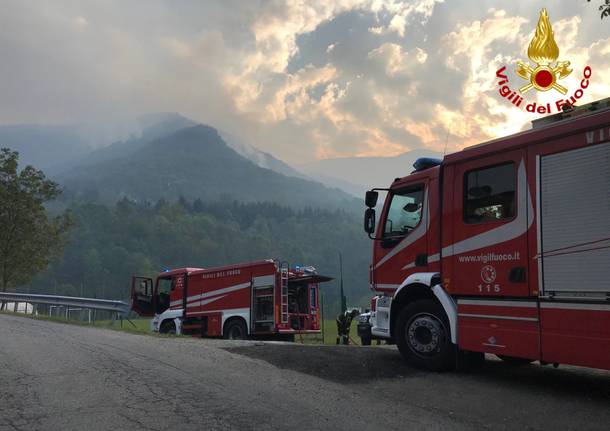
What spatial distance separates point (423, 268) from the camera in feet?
24.3

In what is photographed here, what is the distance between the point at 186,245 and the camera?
5295 inches

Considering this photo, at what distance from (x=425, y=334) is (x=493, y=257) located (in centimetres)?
156

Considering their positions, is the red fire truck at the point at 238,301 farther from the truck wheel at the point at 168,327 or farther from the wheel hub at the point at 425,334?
the wheel hub at the point at 425,334

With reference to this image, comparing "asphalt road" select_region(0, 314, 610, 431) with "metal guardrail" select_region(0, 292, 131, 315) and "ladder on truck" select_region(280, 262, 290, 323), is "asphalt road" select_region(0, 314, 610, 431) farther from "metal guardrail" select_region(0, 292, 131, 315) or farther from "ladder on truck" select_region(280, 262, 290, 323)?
"metal guardrail" select_region(0, 292, 131, 315)

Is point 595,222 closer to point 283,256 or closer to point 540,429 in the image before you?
point 540,429

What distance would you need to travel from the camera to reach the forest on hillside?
371ft

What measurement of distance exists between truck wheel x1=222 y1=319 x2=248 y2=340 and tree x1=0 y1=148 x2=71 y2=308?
17.4 meters

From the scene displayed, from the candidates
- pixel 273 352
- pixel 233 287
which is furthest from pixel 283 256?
pixel 273 352

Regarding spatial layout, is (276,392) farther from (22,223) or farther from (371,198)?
(22,223)

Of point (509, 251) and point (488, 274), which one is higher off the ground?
point (509, 251)

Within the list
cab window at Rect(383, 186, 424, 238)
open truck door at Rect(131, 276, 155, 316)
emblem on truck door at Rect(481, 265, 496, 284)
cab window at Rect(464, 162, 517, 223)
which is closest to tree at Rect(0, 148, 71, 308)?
open truck door at Rect(131, 276, 155, 316)

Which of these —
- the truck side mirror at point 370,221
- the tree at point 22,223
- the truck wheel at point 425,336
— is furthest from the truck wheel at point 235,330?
the tree at point 22,223

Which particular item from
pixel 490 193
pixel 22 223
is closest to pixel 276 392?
pixel 490 193

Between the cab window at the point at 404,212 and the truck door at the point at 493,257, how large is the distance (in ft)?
2.43
